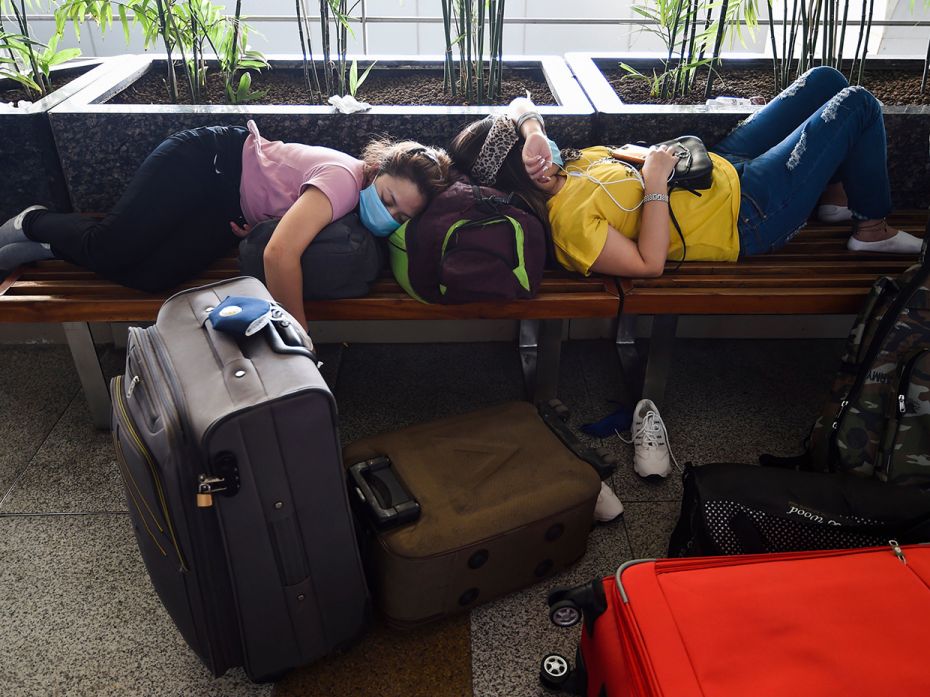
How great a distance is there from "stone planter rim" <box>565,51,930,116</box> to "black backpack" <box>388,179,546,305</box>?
2.12 ft

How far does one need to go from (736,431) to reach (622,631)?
3.47ft

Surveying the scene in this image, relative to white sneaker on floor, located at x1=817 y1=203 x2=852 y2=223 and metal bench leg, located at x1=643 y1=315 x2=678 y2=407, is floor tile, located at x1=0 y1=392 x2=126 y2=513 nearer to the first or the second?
metal bench leg, located at x1=643 y1=315 x2=678 y2=407

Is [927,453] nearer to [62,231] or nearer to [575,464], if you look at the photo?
[575,464]

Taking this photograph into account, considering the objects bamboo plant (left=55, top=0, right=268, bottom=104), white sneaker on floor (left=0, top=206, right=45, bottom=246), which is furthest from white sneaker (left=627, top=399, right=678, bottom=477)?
white sneaker on floor (left=0, top=206, right=45, bottom=246)

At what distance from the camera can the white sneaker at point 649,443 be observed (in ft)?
6.25

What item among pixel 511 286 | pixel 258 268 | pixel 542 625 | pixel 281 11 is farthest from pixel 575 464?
pixel 281 11

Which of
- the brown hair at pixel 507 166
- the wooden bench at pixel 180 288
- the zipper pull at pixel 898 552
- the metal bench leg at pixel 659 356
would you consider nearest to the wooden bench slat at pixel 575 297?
the wooden bench at pixel 180 288

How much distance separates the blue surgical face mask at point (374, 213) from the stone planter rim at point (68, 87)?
1.02 meters

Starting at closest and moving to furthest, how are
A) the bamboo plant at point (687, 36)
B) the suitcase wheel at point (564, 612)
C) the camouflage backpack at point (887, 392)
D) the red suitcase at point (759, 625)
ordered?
1. the red suitcase at point (759, 625)
2. the suitcase wheel at point (564, 612)
3. the camouflage backpack at point (887, 392)
4. the bamboo plant at point (687, 36)

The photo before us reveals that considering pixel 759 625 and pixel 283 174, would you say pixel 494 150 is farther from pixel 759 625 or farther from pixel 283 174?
pixel 759 625

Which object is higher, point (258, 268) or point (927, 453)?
point (258, 268)

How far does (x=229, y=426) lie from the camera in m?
1.12

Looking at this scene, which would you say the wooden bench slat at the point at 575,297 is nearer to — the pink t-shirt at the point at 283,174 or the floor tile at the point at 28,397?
the pink t-shirt at the point at 283,174

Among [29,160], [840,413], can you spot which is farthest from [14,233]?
[840,413]
